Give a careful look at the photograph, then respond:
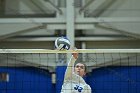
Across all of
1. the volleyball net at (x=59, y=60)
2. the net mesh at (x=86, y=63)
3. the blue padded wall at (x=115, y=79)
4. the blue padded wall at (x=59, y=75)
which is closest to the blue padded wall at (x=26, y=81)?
the net mesh at (x=86, y=63)

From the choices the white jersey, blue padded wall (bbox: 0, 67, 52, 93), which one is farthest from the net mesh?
the white jersey

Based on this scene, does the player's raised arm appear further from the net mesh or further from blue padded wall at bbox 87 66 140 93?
the net mesh

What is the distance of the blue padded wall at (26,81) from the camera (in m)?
7.37

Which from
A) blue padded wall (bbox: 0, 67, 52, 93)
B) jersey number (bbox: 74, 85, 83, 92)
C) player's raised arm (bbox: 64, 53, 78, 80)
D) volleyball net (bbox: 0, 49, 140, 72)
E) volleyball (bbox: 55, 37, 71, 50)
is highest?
volleyball (bbox: 55, 37, 71, 50)

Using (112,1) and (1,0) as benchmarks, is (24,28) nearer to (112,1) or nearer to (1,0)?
(1,0)

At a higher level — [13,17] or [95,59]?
[13,17]

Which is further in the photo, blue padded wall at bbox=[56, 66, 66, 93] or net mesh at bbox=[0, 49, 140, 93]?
net mesh at bbox=[0, 49, 140, 93]

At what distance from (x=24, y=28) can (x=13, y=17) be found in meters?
0.39

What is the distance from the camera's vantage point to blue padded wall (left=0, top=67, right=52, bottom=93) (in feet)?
24.2

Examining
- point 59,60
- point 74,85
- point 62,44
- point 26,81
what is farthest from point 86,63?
point 62,44

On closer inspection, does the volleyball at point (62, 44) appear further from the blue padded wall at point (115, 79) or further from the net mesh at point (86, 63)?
the net mesh at point (86, 63)

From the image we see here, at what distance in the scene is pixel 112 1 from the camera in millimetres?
7965

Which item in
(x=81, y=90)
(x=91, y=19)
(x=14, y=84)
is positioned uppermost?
(x=91, y=19)

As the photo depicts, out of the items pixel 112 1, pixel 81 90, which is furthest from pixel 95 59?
pixel 81 90
